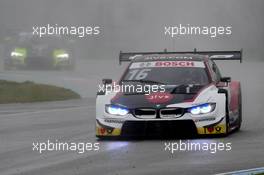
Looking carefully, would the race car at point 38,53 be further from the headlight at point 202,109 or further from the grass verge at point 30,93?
the headlight at point 202,109

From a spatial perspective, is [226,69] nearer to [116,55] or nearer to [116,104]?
[116,55]

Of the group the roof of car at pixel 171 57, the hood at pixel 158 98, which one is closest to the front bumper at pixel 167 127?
the hood at pixel 158 98

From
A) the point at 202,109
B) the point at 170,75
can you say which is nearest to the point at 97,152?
the point at 202,109

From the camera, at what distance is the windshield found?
1302 centimetres

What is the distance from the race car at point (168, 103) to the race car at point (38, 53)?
77.2ft

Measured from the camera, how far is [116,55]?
166 feet

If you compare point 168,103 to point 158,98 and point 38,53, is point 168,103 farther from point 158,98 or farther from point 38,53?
point 38,53

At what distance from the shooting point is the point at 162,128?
469 inches

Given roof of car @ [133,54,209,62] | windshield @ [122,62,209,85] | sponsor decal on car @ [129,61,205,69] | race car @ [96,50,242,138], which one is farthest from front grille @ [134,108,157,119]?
roof of car @ [133,54,209,62]

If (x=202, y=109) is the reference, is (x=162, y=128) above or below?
below

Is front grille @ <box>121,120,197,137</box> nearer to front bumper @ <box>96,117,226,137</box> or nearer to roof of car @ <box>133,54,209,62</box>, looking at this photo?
front bumper @ <box>96,117,226,137</box>

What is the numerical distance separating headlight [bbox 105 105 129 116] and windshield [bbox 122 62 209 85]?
3.12ft

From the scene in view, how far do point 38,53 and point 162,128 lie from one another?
83.5ft

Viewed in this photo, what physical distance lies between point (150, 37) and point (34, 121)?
34.0 meters
